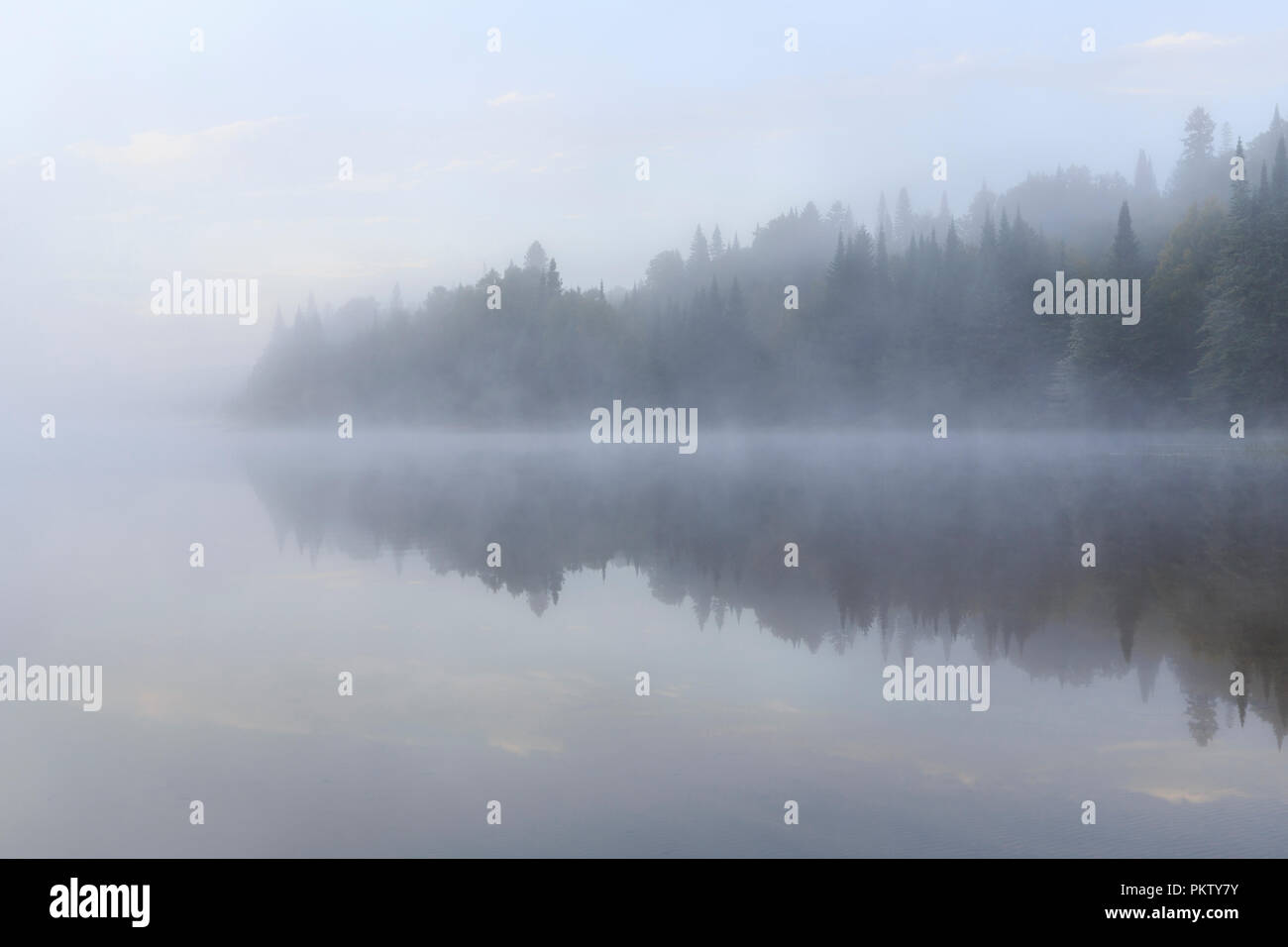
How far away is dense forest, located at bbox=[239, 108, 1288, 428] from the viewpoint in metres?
76.0

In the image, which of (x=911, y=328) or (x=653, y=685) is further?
(x=911, y=328)

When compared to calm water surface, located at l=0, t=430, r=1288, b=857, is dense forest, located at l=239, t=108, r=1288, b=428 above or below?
above

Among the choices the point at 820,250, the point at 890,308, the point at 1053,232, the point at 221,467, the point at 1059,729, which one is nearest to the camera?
the point at 1059,729

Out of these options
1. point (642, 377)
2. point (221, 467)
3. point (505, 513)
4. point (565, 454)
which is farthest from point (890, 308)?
point (505, 513)

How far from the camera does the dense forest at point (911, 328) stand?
7600 cm

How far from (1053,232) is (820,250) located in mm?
42722

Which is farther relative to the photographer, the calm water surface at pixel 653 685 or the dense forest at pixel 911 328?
the dense forest at pixel 911 328

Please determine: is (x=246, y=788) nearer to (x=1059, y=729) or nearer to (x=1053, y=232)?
(x=1059, y=729)

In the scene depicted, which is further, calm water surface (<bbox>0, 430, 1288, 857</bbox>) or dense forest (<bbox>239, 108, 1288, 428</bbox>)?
dense forest (<bbox>239, 108, 1288, 428</bbox>)

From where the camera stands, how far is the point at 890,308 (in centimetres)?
11356

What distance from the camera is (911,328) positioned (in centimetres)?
10819

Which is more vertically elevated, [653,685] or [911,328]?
[911,328]

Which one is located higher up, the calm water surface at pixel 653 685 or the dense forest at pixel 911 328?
→ the dense forest at pixel 911 328
